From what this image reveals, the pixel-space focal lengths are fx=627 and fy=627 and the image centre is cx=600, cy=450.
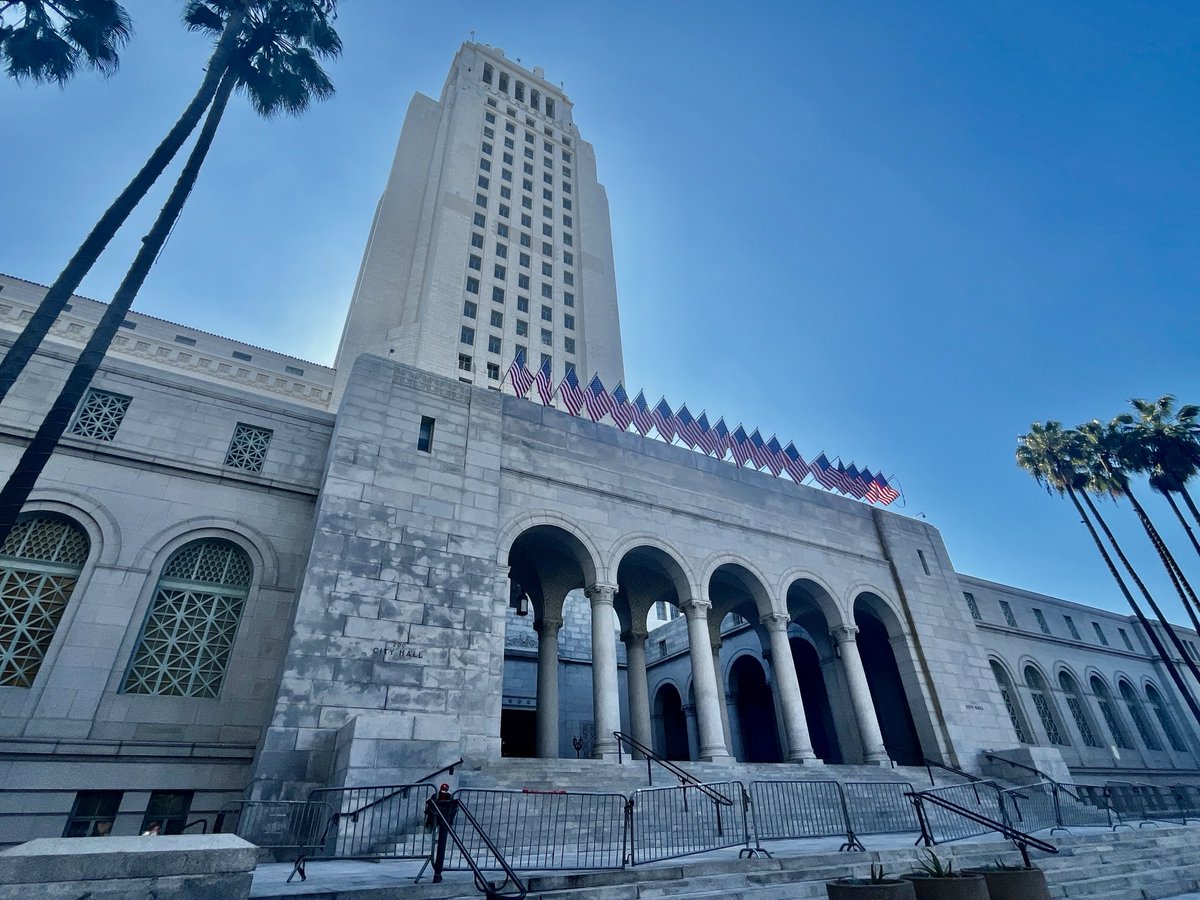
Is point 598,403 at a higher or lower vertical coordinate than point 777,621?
higher

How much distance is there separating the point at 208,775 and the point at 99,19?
604 inches

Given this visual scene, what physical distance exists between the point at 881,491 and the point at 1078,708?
15.4 metres

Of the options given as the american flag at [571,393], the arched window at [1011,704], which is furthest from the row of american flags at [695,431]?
the arched window at [1011,704]

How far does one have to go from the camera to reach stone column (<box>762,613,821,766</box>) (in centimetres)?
1731

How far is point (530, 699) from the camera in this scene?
25734mm

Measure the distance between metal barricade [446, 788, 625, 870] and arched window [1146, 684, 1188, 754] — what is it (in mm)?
36014

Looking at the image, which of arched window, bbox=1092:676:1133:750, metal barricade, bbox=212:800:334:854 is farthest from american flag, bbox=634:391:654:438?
arched window, bbox=1092:676:1133:750

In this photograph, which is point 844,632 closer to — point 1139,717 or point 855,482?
point 855,482

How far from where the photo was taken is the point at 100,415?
47.0 ft

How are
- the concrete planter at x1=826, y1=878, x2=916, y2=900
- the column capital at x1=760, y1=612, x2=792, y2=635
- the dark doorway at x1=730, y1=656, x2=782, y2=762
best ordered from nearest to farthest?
1. the concrete planter at x1=826, y1=878, x2=916, y2=900
2. the column capital at x1=760, y1=612, x2=792, y2=635
3. the dark doorway at x1=730, y1=656, x2=782, y2=762

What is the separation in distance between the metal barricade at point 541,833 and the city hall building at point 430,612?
1424mm

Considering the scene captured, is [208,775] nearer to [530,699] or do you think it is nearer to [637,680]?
[637,680]

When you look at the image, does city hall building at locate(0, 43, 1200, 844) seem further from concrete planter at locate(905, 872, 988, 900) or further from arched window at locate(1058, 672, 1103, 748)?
concrete planter at locate(905, 872, 988, 900)

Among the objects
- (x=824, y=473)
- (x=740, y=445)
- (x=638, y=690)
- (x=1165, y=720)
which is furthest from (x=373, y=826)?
(x=1165, y=720)
